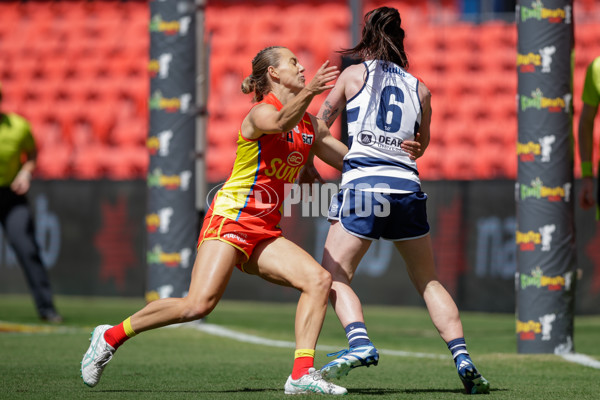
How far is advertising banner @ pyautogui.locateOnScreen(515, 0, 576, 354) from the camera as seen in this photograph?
7328 mm

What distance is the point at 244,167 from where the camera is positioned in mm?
5234

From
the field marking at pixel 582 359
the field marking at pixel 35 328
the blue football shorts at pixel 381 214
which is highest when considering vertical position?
the blue football shorts at pixel 381 214

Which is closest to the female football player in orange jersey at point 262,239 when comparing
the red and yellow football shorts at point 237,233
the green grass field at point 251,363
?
the red and yellow football shorts at point 237,233

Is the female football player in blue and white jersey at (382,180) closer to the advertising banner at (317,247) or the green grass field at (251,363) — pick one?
the green grass field at (251,363)

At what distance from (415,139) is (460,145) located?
8937mm

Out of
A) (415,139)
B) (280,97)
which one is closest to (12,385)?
(280,97)

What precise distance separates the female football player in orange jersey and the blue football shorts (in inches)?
11.2

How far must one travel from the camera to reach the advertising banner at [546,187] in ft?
24.0

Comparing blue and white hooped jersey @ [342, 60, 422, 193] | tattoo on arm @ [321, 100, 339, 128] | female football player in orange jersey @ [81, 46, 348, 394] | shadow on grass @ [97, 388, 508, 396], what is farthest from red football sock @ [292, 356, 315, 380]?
tattoo on arm @ [321, 100, 339, 128]

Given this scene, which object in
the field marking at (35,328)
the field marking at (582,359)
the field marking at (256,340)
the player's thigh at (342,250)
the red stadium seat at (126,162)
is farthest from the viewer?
the red stadium seat at (126,162)

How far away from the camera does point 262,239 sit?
17.1 feet

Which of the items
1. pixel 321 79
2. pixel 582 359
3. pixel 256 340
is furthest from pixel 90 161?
pixel 321 79

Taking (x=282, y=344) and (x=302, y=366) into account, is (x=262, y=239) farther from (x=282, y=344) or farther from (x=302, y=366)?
(x=282, y=344)

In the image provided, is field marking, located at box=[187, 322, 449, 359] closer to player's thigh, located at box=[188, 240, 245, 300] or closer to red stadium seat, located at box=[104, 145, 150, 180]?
player's thigh, located at box=[188, 240, 245, 300]
